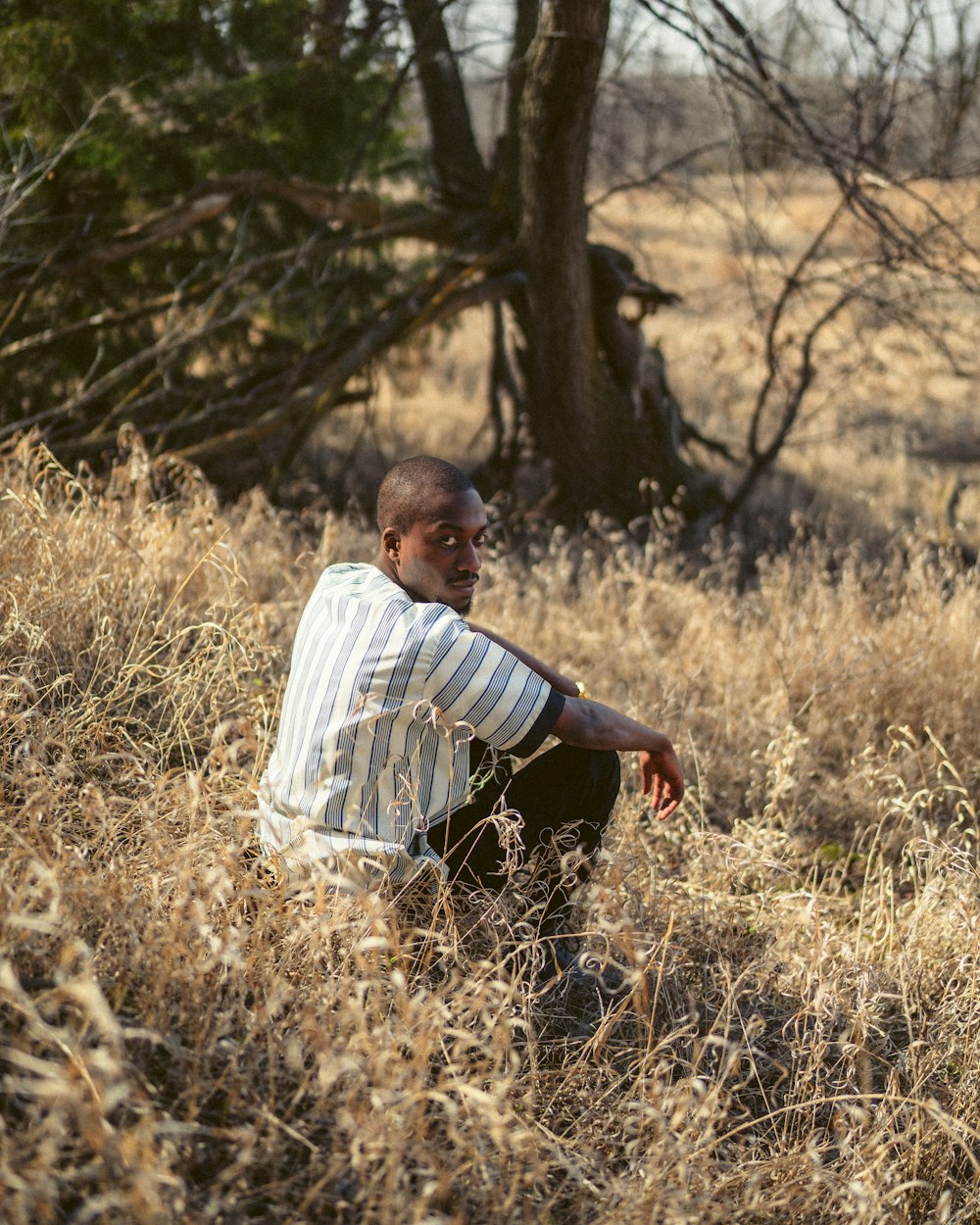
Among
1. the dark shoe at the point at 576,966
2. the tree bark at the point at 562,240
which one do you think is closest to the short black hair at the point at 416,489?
the dark shoe at the point at 576,966

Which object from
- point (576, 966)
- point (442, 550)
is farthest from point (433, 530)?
point (576, 966)

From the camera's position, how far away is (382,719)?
2.54m

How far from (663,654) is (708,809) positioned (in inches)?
45.0

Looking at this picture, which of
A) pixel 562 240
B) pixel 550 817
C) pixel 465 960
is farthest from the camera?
pixel 562 240

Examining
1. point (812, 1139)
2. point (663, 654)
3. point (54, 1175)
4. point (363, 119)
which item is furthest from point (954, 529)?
point (54, 1175)

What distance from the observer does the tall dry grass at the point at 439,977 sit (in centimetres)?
190

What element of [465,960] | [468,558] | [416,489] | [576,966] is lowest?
[576,966]

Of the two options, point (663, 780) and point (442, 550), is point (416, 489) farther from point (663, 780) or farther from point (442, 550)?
point (663, 780)

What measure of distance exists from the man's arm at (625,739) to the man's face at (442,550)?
406 mm

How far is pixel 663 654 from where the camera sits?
204 inches

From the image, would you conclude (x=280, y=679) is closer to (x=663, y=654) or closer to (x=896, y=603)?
(x=663, y=654)

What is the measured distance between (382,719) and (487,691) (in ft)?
0.82

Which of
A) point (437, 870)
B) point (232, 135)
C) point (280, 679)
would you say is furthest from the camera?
point (232, 135)

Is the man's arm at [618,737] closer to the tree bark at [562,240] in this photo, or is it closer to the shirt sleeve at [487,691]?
the shirt sleeve at [487,691]
